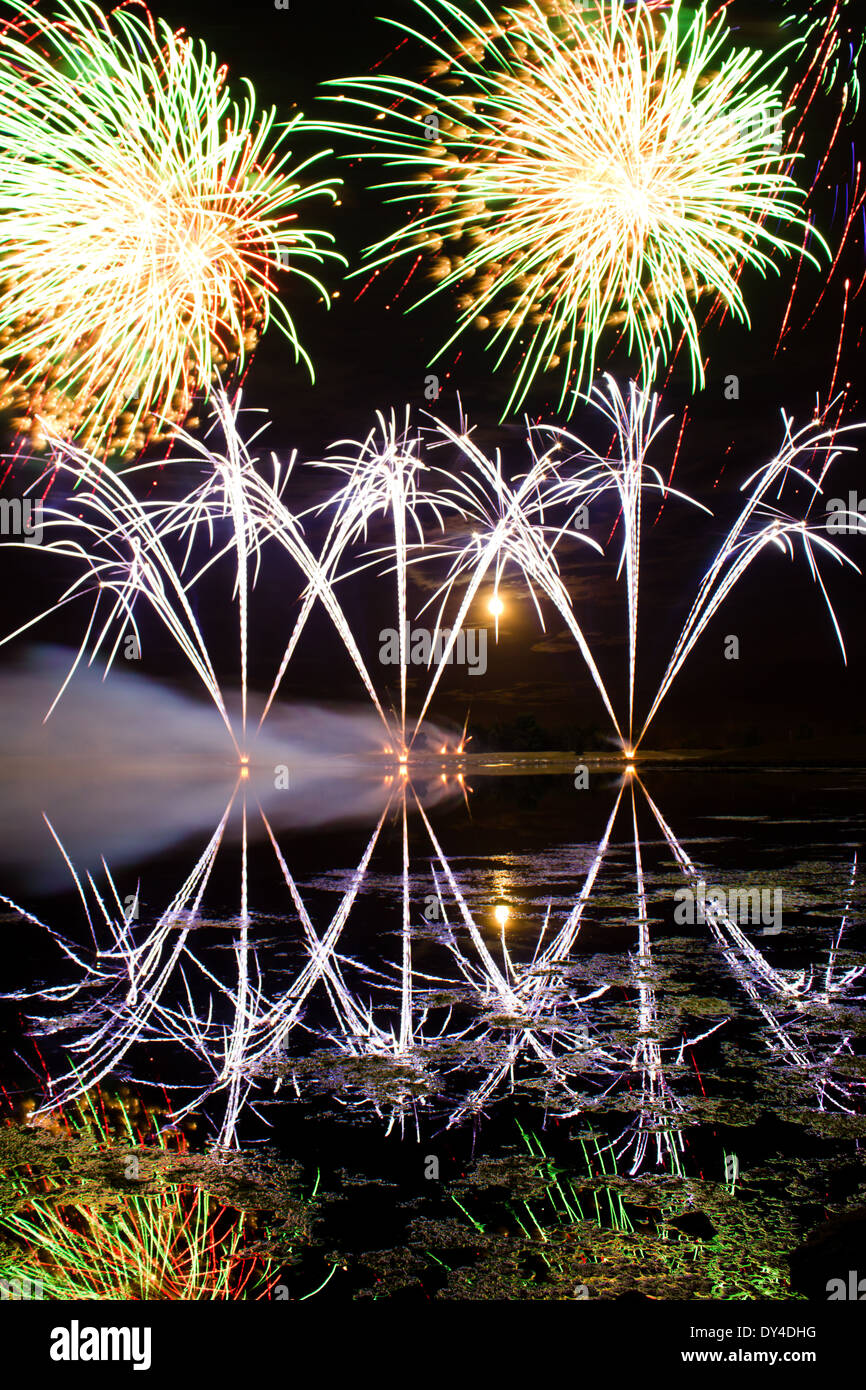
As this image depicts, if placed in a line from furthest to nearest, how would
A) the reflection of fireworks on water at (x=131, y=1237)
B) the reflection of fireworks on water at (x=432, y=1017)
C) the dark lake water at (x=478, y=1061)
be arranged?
1. the reflection of fireworks on water at (x=432, y=1017)
2. the dark lake water at (x=478, y=1061)
3. the reflection of fireworks on water at (x=131, y=1237)

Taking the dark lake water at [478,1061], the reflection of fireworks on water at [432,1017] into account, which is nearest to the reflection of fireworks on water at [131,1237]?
the dark lake water at [478,1061]

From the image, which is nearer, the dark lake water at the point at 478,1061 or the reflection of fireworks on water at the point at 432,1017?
the dark lake water at the point at 478,1061

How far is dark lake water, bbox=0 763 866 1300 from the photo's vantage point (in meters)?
3.90

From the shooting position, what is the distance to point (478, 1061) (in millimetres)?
6020

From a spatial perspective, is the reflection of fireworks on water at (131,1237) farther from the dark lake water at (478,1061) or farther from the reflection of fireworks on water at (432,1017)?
the reflection of fireworks on water at (432,1017)

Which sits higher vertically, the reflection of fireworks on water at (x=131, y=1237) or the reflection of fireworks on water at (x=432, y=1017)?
the reflection of fireworks on water at (x=432, y=1017)

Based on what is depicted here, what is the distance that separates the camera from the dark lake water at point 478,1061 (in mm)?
3902

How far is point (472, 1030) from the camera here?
6629mm

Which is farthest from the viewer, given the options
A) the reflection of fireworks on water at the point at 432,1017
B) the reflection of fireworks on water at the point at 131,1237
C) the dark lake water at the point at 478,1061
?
the reflection of fireworks on water at the point at 432,1017

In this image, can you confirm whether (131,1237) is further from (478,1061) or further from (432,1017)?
(432,1017)

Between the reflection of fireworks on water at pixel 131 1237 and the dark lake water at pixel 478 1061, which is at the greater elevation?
the dark lake water at pixel 478 1061

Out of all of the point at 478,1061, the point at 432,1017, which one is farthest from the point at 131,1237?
the point at 432,1017

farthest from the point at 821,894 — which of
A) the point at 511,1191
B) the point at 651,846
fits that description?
the point at 511,1191
